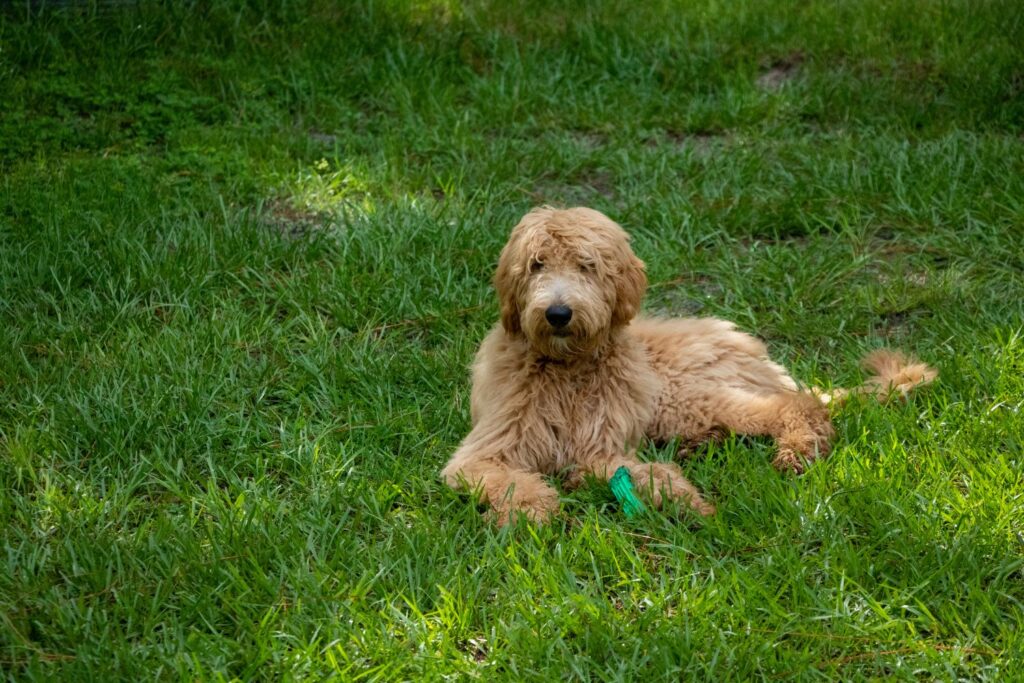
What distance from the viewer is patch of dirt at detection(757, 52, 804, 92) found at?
789 centimetres

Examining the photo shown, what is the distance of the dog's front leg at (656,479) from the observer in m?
4.11

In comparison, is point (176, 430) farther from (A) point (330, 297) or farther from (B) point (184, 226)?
(B) point (184, 226)

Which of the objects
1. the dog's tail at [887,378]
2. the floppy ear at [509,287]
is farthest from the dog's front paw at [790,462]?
the floppy ear at [509,287]

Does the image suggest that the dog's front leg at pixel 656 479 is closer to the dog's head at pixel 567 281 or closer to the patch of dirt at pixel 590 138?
the dog's head at pixel 567 281

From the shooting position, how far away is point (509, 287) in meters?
4.39

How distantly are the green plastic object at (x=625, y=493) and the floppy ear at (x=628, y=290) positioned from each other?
1.83 feet

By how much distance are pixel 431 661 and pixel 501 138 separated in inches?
171

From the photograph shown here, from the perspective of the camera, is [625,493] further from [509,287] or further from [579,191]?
[579,191]

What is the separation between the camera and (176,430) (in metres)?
4.71

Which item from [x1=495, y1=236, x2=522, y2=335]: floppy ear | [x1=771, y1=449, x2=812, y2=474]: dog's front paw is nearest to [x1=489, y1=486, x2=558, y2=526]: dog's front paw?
[x1=495, y1=236, x2=522, y2=335]: floppy ear

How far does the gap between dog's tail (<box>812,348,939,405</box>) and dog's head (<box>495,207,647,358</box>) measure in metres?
A: 0.94

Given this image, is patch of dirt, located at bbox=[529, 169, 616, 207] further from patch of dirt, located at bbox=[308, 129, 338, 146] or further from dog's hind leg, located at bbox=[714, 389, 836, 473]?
dog's hind leg, located at bbox=[714, 389, 836, 473]

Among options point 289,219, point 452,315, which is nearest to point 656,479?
point 452,315

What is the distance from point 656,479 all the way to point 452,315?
5.61ft
